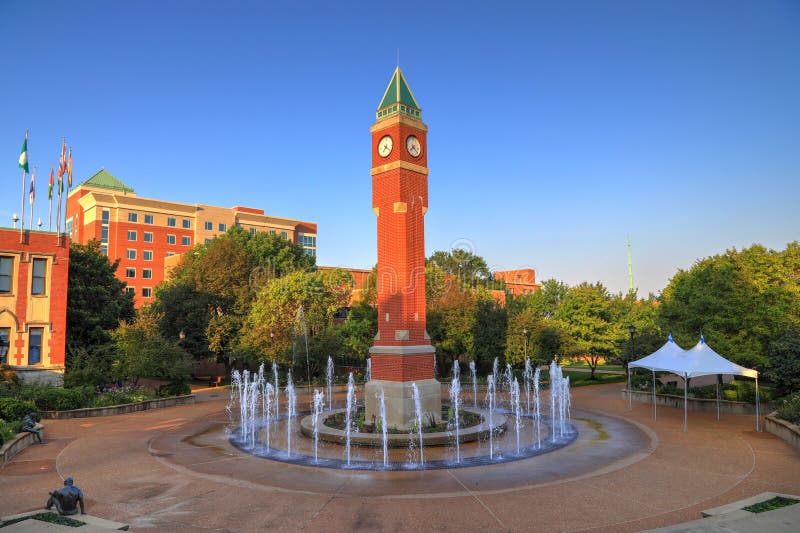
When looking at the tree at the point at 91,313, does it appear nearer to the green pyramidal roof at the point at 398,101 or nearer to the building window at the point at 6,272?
the building window at the point at 6,272

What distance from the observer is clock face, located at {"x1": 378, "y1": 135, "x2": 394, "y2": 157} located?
928 inches

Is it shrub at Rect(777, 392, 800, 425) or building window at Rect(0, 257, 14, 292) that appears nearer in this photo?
shrub at Rect(777, 392, 800, 425)

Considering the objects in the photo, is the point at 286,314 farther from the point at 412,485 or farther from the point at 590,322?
the point at 412,485

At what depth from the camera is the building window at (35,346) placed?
31.4m

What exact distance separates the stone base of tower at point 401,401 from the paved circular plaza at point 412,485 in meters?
5.75

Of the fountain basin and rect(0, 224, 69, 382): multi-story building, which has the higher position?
rect(0, 224, 69, 382): multi-story building

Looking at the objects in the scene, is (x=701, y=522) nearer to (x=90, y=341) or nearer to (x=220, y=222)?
(x=90, y=341)

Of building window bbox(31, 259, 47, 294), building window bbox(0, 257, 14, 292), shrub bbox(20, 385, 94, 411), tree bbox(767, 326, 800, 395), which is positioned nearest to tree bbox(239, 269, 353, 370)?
shrub bbox(20, 385, 94, 411)

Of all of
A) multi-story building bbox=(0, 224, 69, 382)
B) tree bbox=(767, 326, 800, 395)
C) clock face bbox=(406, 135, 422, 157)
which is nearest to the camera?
clock face bbox=(406, 135, 422, 157)

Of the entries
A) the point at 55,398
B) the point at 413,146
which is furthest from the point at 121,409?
the point at 413,146

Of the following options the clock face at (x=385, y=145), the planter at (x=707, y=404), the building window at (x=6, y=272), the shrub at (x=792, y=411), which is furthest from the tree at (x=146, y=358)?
the shrub at (x=792, y=411)

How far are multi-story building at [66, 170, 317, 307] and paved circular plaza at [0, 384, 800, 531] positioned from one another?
61644 mm

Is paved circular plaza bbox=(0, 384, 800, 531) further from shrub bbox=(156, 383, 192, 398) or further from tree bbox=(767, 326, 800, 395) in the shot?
shrub bbox=(156, 383, 192, 398)

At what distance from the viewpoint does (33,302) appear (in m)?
31.7
